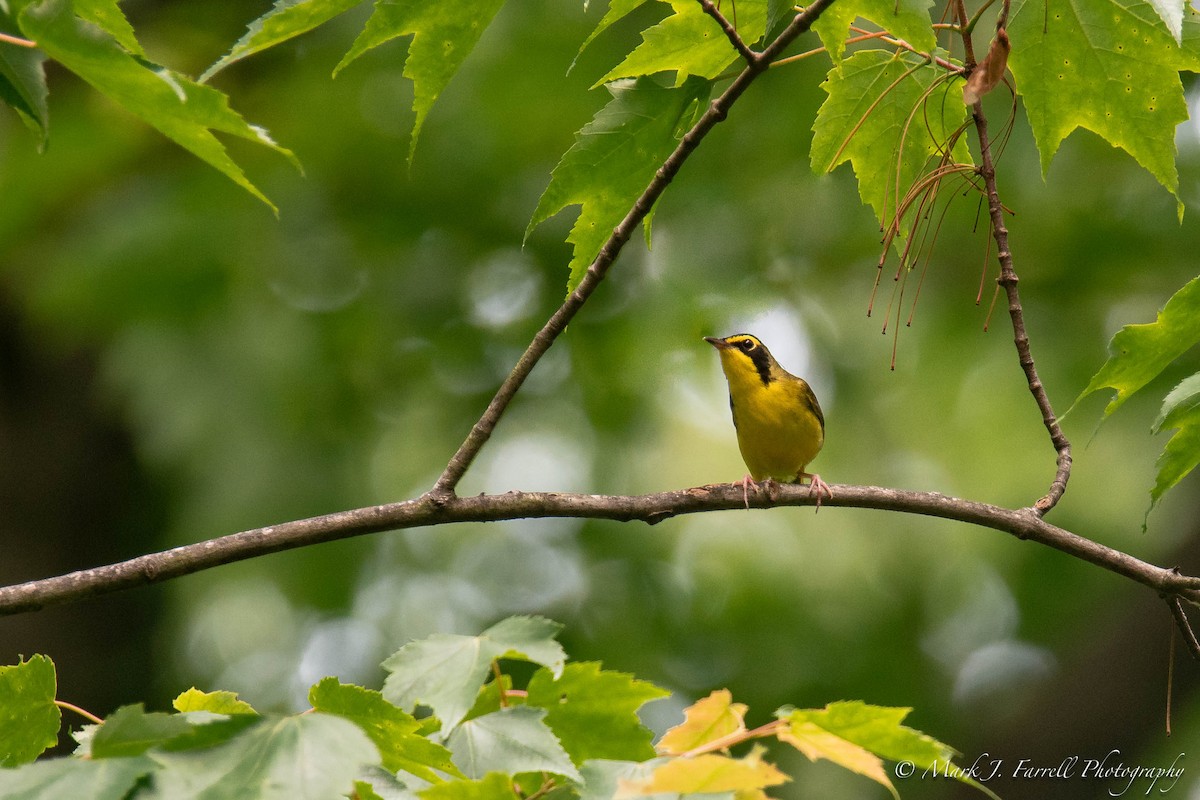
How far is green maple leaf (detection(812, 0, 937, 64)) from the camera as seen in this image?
304cm

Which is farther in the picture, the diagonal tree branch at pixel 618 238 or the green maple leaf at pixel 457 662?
the diagonal tree branch at pixel 618 238

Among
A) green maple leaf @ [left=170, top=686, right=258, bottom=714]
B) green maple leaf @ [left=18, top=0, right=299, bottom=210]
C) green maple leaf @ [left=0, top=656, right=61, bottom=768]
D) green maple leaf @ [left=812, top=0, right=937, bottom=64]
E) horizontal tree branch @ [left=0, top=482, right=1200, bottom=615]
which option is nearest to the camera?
green maple leaf @ [left=18, top=0, right=299, bottom=210]

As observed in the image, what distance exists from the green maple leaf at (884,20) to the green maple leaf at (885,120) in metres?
0.23

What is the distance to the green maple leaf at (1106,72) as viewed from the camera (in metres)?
3.16

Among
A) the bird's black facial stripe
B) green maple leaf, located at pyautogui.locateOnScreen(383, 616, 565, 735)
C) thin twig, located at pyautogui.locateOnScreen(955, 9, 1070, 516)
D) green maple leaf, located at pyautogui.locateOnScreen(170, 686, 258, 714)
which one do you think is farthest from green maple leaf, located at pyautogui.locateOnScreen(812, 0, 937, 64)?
the bird's black facial stripe

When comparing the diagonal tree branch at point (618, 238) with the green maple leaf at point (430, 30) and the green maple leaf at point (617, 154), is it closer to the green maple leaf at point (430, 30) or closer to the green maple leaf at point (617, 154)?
the green maple leaf at point (617, 154)

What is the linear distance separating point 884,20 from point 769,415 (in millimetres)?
3722

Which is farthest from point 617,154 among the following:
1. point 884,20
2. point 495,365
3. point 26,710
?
point 495,365

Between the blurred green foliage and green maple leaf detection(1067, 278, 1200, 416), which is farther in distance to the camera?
the blurred green foliage

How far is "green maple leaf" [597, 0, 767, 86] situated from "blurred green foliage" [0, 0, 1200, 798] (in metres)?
4.51

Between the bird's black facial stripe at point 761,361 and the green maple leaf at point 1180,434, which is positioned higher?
the bird's black facial stripe at point 761,361

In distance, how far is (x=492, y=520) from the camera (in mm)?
2986

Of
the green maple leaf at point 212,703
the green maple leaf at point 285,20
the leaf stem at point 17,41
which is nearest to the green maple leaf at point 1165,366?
the green maple leaf at point 285,20

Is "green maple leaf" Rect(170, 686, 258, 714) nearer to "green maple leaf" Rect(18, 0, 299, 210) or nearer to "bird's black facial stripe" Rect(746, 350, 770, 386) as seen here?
"green maple leaf" Rect(18, 0, 299, 210)
